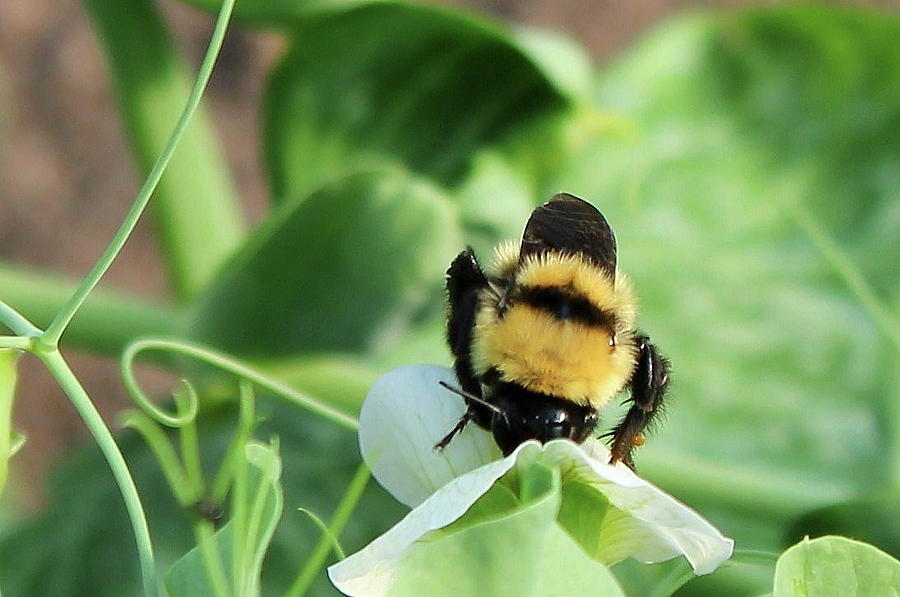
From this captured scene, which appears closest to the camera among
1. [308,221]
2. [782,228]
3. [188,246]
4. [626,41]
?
[308,221]

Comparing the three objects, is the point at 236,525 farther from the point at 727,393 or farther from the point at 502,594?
the point at 727,393

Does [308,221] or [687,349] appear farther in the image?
[687,349]

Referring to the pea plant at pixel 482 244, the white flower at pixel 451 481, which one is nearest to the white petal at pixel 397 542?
the white flower at pixel 451 481

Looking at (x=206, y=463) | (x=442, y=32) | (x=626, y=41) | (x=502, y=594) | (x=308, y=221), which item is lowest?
(x=502, y=594)

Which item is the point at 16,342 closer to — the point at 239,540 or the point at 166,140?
the point at 239,540

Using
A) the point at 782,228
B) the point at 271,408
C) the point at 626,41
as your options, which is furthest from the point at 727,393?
the point at 626,41

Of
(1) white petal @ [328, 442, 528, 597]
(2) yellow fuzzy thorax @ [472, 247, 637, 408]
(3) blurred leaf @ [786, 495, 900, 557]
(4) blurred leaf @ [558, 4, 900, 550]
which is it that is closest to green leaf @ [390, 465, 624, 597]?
(1) white petal @ [328, 442, 528, 597]

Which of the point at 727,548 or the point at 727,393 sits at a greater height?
the point at 727,393
